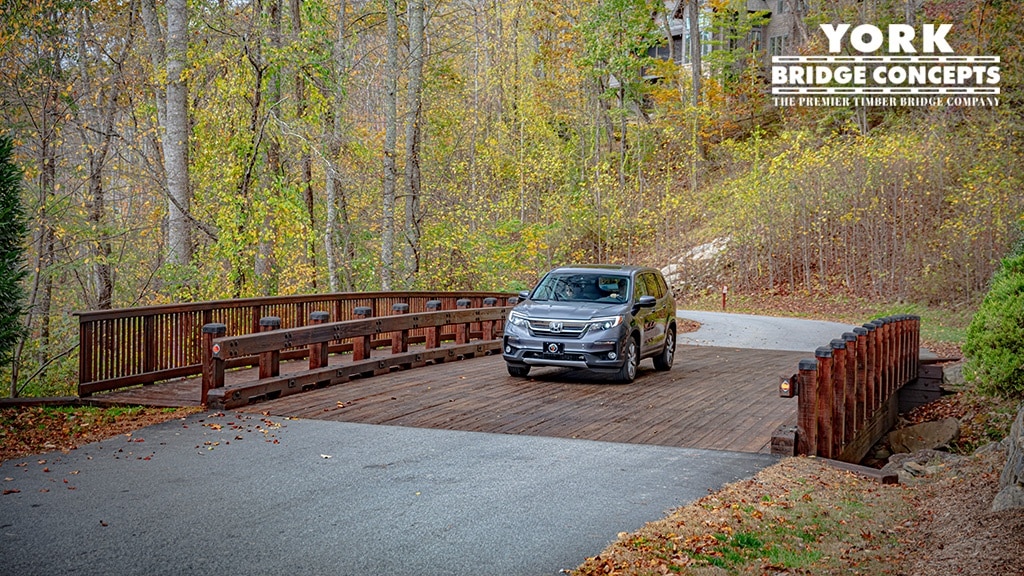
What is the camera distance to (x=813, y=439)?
10.1 metres

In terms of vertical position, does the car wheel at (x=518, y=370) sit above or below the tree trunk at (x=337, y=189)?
below

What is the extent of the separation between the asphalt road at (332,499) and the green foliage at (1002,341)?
21.6 ft

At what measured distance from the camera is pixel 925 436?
1519 cm

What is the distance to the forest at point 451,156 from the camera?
18.3 meters

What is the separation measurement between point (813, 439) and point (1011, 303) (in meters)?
6.42

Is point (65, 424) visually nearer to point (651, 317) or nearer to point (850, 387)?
point (651, 317)

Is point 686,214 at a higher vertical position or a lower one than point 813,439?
higher

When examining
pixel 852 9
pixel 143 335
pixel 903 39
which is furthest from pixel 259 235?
pixel 852 9

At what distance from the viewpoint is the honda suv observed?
14719 mm

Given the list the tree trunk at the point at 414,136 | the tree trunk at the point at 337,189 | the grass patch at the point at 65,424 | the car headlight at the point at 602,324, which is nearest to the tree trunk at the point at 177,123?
the tree trunk at the point at 337,189

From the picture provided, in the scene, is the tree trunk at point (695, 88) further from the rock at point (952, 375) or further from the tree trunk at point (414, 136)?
the rock at point (952, 375)

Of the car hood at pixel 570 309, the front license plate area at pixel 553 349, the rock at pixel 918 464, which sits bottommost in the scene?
the rock at pixel 918 464

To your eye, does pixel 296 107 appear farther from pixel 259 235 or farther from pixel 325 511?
pixel 325 511

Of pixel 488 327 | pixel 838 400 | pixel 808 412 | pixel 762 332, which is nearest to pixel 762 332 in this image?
pixel 762 332
